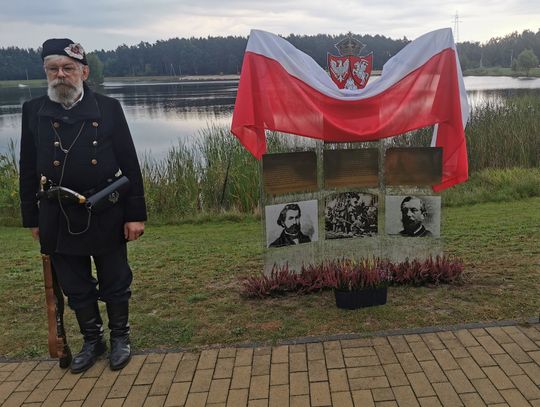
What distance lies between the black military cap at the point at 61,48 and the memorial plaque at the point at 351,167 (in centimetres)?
206

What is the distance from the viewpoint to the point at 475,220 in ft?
21.7

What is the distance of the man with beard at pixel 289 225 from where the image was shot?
404 cm

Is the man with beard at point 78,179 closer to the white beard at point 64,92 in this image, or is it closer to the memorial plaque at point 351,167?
the white beard at point 64,92

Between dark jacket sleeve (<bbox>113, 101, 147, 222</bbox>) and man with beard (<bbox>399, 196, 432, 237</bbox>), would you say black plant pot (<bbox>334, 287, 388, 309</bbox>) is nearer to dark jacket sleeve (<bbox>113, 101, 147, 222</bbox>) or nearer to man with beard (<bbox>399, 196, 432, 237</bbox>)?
man with beard (<bbox>399, 196, 432, 237</bbox>)

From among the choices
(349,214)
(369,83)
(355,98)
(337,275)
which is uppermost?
(369,83)

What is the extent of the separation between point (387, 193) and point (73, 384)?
2.76 meters

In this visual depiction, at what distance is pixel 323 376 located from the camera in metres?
2.84

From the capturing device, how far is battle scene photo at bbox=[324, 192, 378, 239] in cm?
418

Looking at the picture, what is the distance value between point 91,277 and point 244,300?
133 cm

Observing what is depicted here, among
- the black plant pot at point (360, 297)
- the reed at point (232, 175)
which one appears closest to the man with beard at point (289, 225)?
the black plant pot at point (360, 297)

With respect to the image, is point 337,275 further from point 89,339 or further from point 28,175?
point 28,175

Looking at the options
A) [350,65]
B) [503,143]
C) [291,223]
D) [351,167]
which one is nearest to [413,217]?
[351,167]

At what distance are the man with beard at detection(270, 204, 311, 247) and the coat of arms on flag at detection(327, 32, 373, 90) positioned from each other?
3.56 ft

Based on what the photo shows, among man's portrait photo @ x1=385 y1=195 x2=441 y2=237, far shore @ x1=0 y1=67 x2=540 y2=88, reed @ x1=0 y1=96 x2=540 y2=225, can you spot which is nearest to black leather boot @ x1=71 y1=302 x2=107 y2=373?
man's portrait photo @ x1=385 y1=195 x2=441 y2=237
